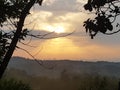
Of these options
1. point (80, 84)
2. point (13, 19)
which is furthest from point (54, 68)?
point (13, 19)

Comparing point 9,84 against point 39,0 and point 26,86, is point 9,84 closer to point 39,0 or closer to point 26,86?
point 26,86

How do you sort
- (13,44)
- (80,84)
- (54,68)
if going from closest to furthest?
1. (13,44)
2. (80,84)
3. (54,68)

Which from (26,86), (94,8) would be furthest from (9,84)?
(94,8)

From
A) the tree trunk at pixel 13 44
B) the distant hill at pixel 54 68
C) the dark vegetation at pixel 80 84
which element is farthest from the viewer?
the distant hill at pixel 54 68

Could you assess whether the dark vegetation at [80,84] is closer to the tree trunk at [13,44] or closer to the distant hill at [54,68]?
the tree trunk at [13,44]

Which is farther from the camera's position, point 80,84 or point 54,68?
point 54,68

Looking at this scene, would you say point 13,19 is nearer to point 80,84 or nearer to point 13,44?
point 13,44

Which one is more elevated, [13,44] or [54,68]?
[13,44]

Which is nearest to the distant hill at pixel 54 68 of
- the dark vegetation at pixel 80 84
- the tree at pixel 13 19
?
the dark vegetation at pixel 80 84

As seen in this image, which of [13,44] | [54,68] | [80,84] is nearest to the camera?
[13,44]

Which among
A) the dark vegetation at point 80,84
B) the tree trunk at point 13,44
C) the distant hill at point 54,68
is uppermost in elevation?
the tree trunk at point 13,44

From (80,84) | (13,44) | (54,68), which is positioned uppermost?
(13,44)

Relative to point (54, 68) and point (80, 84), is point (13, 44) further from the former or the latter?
point (54, 68)

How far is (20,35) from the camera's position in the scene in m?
23.3
